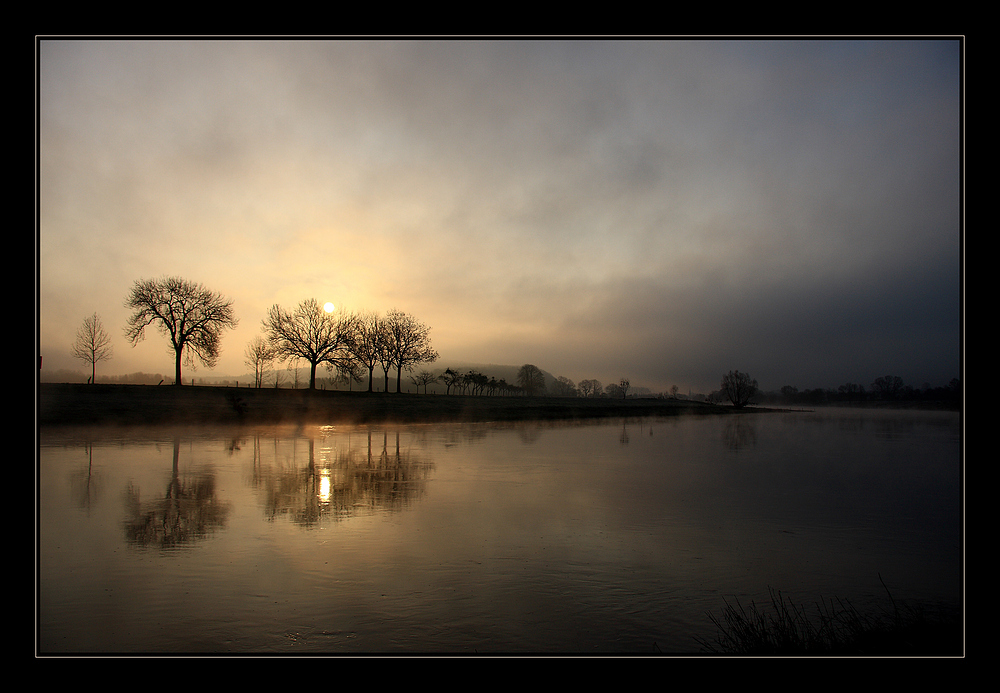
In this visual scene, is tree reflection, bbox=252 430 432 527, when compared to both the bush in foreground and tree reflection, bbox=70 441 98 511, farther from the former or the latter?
the bush in foreground

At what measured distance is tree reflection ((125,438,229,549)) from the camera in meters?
12.1

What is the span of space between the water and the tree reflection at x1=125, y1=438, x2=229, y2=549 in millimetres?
86

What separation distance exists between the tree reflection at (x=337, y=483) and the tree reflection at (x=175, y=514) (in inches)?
54.0

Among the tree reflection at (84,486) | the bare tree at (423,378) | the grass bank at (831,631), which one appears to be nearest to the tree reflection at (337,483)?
the tree reflection at (84,486)

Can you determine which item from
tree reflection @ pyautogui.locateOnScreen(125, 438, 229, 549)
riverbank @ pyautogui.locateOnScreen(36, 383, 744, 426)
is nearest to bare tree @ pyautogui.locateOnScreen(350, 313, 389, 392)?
riverbank @ pyautogui.locateOnScreen(36, 383, 744, 426)

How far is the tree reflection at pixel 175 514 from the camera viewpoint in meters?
12.1

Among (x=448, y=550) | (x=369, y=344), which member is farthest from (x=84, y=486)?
(x=369, y=344)

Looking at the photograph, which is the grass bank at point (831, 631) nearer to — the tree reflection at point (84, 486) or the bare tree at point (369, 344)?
the tree reflection at point (84, 486)

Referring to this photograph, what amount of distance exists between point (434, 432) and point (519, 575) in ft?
101

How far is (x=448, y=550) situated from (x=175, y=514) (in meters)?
7.68

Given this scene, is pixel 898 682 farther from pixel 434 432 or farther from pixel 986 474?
pixel 434 432

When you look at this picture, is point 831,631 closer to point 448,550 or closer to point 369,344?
point 448,550

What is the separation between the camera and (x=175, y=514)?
550 inches
